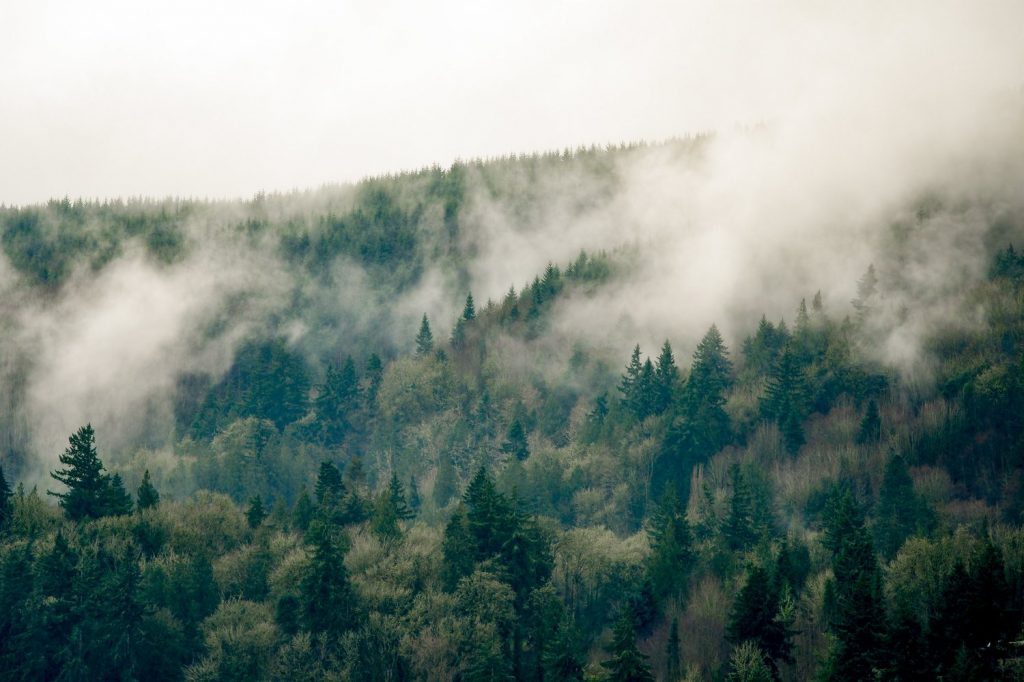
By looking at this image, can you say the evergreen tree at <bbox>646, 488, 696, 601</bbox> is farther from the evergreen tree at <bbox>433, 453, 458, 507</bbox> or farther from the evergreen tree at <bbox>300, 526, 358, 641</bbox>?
the evergreen tree at <bbox>433, 453, 458, 507</bbox>

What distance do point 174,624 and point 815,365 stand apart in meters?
83.6

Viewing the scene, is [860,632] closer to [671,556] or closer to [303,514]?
[671,556]

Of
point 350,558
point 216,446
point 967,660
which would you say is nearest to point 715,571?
point 350,558

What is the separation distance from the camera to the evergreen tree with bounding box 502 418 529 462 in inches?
6631

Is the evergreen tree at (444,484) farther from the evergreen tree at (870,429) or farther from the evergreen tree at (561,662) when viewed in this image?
the evergreen tree at (561,662)

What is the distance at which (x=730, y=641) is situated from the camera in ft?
314

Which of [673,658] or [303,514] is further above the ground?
[303,514]

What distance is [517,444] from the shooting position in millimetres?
170375

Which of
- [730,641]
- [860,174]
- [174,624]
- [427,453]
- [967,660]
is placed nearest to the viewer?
[967,660]

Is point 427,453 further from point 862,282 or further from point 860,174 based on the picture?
point 860,174

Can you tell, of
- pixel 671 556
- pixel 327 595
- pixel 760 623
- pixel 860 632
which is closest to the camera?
pixel 860 632

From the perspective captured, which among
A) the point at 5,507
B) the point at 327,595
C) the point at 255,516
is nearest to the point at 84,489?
the point at 5,507

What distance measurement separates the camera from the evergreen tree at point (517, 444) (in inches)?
6631

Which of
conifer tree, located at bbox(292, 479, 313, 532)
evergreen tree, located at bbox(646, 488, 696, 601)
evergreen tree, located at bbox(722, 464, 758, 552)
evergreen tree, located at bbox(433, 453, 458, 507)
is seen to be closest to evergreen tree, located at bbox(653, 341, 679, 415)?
evergreen tree, located at bbox(433, 453, 458, 507)
